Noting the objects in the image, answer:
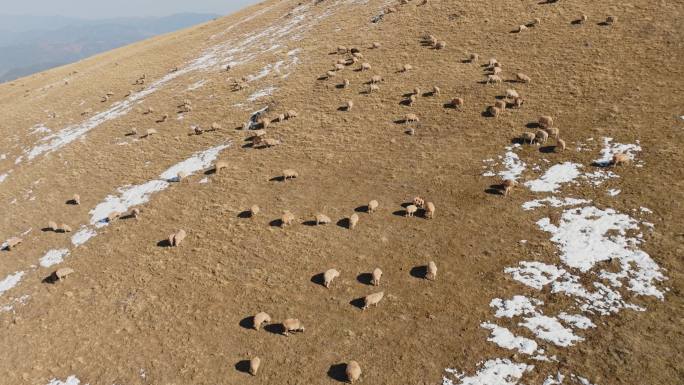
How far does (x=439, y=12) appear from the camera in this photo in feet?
154

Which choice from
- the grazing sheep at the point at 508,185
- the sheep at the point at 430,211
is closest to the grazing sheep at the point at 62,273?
the sheep at the point at 430,211

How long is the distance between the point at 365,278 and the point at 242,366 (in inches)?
271

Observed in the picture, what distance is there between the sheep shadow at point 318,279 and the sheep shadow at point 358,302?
6.07 ft

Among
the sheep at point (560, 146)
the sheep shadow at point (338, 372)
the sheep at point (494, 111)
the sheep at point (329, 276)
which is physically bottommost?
the sheep shadow at point (338, 372)

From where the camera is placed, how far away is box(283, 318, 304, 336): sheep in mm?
17875

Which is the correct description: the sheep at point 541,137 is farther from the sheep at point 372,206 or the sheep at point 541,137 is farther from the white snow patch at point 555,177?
the sheep at point 372,206

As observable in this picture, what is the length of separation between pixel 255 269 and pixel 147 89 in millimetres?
39412

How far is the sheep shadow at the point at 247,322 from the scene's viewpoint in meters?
18.7

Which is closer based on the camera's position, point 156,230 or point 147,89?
point 156,230

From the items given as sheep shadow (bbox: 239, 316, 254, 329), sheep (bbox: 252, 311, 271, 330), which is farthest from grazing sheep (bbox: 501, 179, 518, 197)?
sheep shadow (bbox: 239, 316, 254, 329)

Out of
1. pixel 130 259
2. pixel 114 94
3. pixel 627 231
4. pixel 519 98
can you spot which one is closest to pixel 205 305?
pixel 130 259

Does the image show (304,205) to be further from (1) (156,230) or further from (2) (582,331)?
(2) (582,331)

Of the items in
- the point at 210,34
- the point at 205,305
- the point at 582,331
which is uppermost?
the point at 210,34

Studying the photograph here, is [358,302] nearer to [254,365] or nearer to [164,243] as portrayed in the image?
[254,365]
